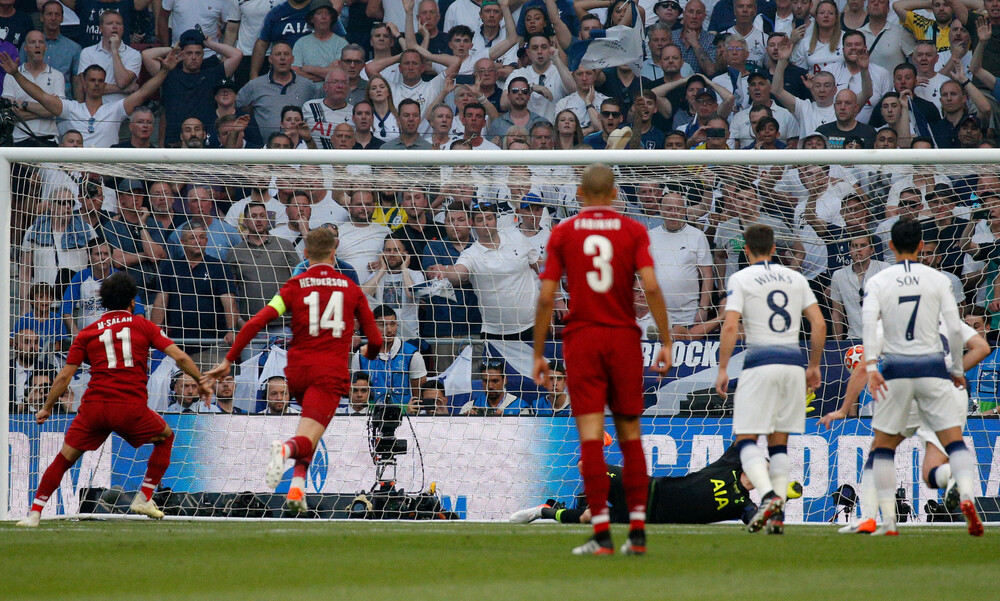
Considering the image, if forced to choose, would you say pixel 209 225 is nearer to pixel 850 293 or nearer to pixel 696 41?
pixel 850 293

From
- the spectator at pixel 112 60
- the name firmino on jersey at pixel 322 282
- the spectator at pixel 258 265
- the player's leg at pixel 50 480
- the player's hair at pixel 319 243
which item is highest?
the spectator at pixel 112 60

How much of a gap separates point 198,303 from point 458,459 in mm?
2973

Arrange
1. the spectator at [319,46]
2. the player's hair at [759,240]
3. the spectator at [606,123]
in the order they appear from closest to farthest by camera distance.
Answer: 1. the player's hair at [759,240]
2. the spectator at [606,123]
3. the spectator at [319,46]

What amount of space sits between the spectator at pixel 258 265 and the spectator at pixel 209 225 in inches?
3.9

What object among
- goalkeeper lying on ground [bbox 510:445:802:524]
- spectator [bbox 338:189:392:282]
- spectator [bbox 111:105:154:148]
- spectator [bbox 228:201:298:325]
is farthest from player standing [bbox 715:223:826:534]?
spectator [bbox 111:105:154:148]

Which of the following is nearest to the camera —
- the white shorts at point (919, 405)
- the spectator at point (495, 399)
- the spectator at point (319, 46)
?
the white shorts at point (919, 405)

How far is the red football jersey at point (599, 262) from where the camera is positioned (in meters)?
4.94

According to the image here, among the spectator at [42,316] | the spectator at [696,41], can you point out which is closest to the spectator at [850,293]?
the spectator at [696,41]

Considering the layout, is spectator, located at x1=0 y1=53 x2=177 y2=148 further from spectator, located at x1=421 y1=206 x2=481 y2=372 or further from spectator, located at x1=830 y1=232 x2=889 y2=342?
spectator, located at x1=830 y1=232 x2=889 y2=342

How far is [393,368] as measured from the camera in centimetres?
1042

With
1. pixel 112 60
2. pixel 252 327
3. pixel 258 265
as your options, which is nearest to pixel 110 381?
pixel 252 327

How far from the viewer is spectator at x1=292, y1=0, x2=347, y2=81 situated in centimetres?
1488

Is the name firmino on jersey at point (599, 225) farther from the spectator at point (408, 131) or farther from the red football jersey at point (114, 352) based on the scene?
the spectator at point (408, 131)

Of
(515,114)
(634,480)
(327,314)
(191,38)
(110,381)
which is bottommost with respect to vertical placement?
(634,480)
